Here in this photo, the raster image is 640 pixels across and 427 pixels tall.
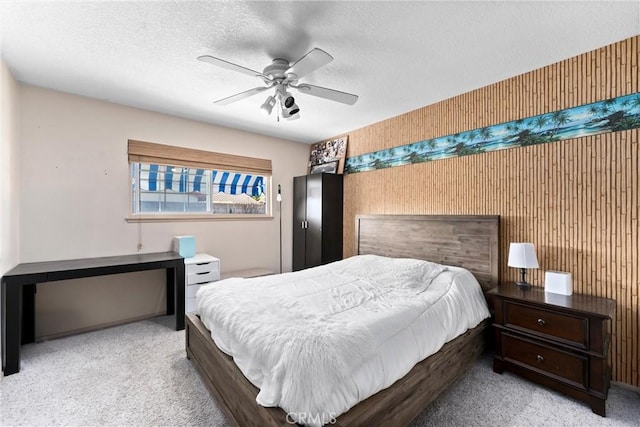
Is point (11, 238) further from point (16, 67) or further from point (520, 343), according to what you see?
point (520, 343)

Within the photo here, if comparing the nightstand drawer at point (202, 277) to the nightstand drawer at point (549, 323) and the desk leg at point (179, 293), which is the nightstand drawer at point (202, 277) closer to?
the desk leg at point (179, 293)

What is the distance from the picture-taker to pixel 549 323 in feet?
6.83

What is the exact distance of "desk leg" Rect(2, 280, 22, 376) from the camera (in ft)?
7.47

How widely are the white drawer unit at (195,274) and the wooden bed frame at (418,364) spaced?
893 mm

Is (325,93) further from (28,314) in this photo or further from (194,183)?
(28,314)

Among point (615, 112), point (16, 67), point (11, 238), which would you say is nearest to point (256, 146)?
point (16, 67)

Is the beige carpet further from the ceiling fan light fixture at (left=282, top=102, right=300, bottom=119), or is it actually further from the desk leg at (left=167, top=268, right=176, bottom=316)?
the ceiling fan light fixture at (left=282, top=102, right=300, bottom=119)

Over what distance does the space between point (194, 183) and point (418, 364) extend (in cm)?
362

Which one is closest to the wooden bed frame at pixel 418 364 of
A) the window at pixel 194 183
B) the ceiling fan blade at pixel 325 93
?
the ceiling fan blade at pixel 325 93

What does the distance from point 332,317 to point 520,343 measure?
163 centimetres

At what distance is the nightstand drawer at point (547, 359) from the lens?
6.39 ft

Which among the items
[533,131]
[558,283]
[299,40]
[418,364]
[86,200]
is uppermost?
[299,40]

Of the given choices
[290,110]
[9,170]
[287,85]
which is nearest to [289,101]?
[290,110]

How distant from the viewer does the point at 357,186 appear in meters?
4.30
